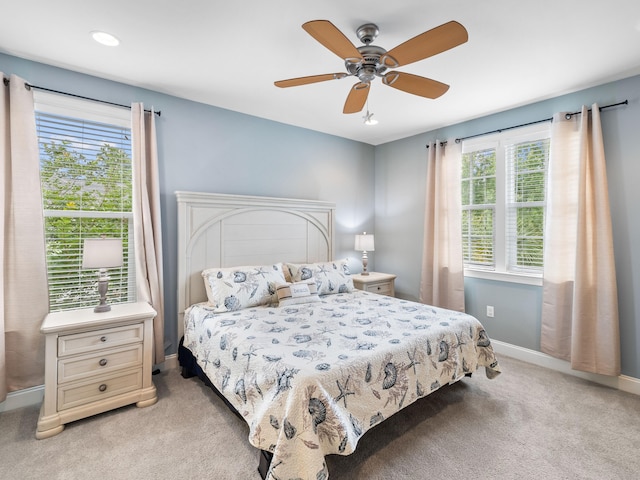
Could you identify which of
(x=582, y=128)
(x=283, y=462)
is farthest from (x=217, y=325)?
(x=582, y=128)

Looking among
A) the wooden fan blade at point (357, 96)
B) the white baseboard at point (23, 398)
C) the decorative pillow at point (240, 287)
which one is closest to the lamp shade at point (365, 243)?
the decorative pillow at point (240, 287)

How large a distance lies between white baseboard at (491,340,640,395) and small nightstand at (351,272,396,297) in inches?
51.0

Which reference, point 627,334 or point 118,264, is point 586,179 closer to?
point 627,334

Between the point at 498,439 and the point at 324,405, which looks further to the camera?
the point at 498,439

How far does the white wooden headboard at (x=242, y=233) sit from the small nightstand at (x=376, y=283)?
50 centimetres

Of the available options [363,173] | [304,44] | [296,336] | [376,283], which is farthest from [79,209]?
[363,173]

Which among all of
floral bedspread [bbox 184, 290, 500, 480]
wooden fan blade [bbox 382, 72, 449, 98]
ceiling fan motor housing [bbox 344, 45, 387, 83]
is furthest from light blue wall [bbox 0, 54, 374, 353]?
wooden fan blade [bbox 382, 72, 449, 98]

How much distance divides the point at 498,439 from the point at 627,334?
5.35 feet

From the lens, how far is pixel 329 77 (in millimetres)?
1919

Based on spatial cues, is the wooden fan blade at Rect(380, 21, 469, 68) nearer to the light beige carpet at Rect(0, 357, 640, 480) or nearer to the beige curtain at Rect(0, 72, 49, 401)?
the light beige carpet at Rect(0, 357, 640, 480)

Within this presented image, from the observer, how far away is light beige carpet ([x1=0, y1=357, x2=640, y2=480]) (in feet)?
5.64

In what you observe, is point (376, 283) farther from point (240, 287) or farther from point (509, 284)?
point (240, 287)

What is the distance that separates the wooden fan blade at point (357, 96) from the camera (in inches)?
82.9

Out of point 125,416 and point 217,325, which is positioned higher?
point 217,325
